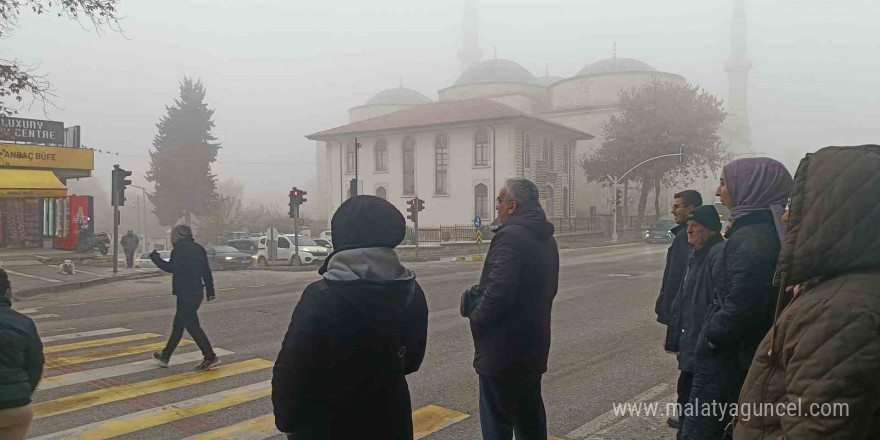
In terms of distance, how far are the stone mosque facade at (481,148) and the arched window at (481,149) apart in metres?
0.09

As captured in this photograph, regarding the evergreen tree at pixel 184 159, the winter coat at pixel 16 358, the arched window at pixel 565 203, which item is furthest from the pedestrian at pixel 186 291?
the evergreen tree at pixel 184 159

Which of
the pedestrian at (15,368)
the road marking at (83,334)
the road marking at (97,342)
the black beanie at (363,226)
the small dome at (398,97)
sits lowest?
the road marking at (83,334)

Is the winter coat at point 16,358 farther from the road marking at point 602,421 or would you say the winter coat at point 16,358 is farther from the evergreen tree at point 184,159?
the evergreen tree at point 184,159

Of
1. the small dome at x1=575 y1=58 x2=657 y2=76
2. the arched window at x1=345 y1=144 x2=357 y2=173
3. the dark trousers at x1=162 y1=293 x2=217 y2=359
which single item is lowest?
the dark trousers at x1=162 y1=293 x2=217 y2=359

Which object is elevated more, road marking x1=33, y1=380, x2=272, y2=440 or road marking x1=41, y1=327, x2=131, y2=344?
road marking x1=33, y1=380, x2=272, y2=440

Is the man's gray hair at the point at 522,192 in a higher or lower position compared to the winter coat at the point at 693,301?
higher

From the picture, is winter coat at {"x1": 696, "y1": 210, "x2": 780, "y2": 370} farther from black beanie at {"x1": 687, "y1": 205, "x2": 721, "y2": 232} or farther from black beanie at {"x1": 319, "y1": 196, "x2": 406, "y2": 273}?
black beanie at {"x1": 319, "y1": 196, "x2": 406, "y2": 273}

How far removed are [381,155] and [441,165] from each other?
6936 mm

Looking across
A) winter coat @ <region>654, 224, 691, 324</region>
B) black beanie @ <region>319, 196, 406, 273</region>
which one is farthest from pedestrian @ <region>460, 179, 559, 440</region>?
winter coat @ <region>654, 224, 691, 324</region>

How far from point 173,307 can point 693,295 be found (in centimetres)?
1159

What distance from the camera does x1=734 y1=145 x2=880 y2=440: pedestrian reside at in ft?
5.12

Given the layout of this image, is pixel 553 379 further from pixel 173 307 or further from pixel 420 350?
pixel 173 307

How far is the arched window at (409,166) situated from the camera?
52.9 m

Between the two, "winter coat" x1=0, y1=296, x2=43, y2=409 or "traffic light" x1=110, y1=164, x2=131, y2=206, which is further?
"traffic light" x1=110, y1=164, x2=131, y2=206
